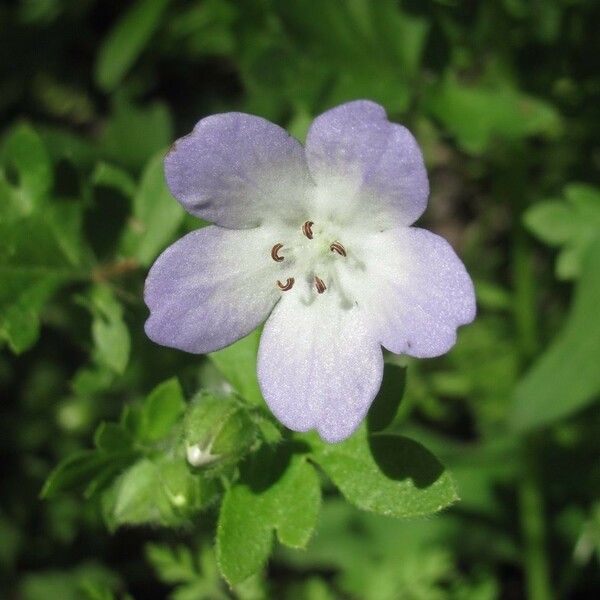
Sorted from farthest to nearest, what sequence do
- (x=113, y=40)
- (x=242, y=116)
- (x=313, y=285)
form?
(x=113, y=40), (x=313, y=285), (x=242, y=116)

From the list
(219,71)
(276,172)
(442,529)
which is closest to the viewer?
(276,172)

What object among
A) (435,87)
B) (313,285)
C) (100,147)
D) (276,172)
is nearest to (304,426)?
(313,285)

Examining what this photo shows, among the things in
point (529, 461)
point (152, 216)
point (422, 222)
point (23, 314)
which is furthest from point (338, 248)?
point (422, 222)

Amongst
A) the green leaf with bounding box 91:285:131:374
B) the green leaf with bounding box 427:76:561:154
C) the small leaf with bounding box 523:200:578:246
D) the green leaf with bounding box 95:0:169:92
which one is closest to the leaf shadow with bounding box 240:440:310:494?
the green leaf with bounding box 91:285:131:374

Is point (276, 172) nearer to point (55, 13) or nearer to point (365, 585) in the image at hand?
point (365, 585)

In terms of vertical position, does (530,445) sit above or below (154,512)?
below

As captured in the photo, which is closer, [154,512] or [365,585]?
[154,512]

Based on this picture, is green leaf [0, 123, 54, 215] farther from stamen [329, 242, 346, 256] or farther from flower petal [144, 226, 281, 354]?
stamen [329, 242, 346, 256]
